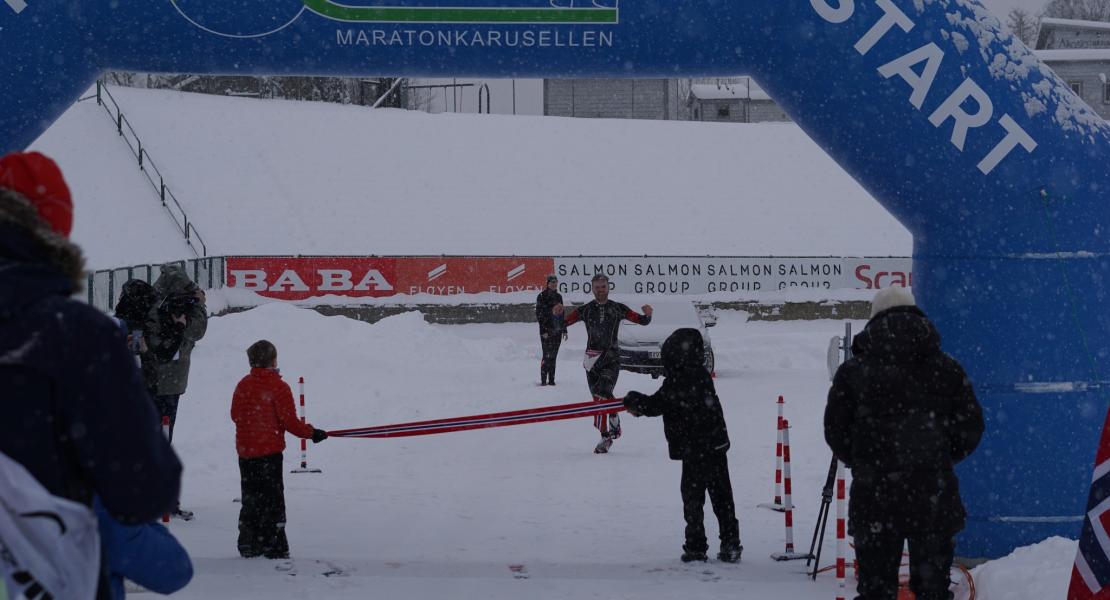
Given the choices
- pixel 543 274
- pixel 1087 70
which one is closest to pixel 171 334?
pixel 543 274

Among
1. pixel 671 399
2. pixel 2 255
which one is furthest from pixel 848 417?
pixel 2 255

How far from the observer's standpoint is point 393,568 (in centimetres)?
774

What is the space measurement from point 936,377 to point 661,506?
544 cm

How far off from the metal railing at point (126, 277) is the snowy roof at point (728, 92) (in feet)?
133

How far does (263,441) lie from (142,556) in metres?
5.18

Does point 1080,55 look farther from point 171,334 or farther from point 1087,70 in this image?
point 171,334

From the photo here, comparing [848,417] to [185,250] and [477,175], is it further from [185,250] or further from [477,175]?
[477,175]

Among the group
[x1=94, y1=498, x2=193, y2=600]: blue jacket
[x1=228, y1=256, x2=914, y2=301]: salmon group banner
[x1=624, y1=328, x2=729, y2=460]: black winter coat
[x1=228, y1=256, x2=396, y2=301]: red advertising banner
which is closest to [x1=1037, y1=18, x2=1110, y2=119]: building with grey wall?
[x1=228, y1=256, x2=914, y2=301]: salmon group banner

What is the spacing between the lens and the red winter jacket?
24.7ft

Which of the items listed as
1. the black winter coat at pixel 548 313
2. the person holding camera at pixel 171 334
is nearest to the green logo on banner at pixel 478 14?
the person holding camera at pixel 171 334

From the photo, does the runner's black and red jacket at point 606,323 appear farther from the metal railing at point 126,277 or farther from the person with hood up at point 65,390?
the person with hood up at point 65,390

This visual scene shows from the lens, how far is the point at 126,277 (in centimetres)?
2048

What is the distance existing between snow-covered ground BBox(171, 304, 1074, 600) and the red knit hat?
4.91 meters

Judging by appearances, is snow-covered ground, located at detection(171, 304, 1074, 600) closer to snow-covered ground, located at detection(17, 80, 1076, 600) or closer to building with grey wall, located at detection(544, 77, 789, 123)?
snow-covered ground, located at detection(17, 80, 1076, 600)
